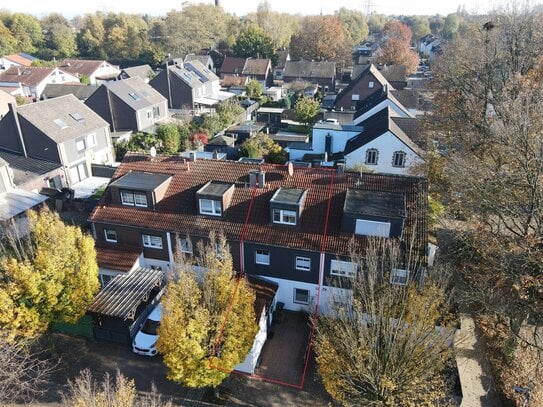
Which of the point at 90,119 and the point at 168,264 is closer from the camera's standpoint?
the point at 168,264

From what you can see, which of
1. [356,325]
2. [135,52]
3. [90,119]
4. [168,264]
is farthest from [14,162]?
[135,52]

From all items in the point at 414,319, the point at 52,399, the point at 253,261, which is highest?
the point at 414,319

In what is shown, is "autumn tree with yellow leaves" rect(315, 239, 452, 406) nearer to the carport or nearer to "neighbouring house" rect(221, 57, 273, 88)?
the carport

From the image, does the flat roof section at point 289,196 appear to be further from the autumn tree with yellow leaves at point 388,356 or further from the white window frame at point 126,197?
the white window frame at point 126,197

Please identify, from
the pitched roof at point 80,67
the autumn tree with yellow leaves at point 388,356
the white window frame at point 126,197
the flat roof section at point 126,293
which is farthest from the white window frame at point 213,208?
the pitched roof at point 80,67

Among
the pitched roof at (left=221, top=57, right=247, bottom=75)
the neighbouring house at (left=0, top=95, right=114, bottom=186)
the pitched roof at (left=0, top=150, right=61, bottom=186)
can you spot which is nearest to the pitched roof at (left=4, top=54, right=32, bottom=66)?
the pitched roof at (left=221, top=57, right=247, bottom=75)

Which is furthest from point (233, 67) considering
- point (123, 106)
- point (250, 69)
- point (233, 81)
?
point (123, 106)

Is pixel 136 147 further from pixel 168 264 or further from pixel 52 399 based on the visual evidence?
pixel 52 399

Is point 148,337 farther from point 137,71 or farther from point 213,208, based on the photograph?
point 137,71
